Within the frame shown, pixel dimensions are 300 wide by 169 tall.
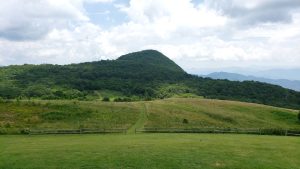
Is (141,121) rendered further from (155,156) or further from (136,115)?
(155,156)

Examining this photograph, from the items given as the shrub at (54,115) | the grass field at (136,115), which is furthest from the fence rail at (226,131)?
the shrub at (54,115)

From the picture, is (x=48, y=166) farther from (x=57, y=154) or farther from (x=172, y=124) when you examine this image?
(x=172, y=124)

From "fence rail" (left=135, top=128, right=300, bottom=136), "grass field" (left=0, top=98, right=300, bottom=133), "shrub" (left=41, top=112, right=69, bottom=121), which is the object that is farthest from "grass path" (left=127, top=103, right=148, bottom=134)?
"shrub" (left=41, top=112, right=69, bottom=121)

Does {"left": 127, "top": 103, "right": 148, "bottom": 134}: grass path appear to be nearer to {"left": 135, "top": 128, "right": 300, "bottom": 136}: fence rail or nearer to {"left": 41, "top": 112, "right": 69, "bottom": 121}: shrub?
{"left": 135, "top": 128, "right": 300, "bottom": 136}: fence rail

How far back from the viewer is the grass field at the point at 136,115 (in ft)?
230

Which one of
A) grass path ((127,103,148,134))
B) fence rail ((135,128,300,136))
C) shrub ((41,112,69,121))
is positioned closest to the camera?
fence rail ((135,128,300,136))

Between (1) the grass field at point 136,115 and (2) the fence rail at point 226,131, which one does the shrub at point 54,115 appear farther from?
(2) the fence rail at point 226,131

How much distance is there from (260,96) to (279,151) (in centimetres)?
15640

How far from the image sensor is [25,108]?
3172 inches

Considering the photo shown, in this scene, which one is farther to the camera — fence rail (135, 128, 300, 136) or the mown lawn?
fence rail (135, 128, 300, 136)

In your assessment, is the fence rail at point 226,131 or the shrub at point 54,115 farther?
the shrub at point 54,115

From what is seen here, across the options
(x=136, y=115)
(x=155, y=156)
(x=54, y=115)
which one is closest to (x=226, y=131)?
(x=136, y=115)

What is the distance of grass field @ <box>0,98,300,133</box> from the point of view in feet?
230

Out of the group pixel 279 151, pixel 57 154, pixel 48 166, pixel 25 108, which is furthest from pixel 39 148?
pixel 25 108
